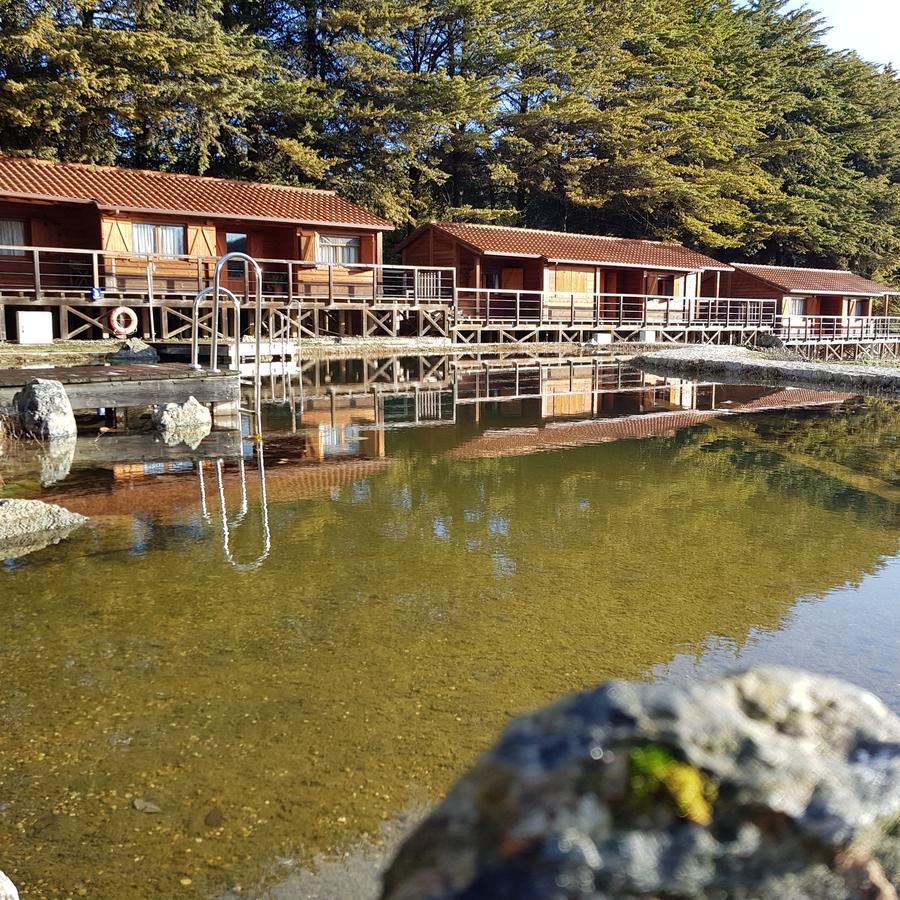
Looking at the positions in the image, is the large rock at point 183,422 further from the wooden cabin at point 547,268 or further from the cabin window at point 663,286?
the cabin window at point 663,286

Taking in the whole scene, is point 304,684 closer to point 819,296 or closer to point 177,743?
point 177,743

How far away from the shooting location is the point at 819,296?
4262cm

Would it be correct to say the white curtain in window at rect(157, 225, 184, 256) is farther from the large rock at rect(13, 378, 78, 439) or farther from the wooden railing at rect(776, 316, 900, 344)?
the wooden railing at rect(776, 316, 900, 344)

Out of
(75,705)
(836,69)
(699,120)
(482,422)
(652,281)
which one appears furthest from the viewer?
(836,69)

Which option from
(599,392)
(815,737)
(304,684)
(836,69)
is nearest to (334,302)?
(599,392)

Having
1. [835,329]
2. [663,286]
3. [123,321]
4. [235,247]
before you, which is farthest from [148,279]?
[835,329]

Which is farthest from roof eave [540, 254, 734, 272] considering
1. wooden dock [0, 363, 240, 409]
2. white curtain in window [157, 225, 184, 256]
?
wooden dock [0, 363, 240, 409]

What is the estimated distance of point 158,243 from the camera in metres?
23.1

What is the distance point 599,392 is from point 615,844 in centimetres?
1527

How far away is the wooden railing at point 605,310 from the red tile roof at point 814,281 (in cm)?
120

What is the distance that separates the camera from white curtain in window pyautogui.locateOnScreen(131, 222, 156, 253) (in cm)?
2272

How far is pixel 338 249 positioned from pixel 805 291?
79.9 ft

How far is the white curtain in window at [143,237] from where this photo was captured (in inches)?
894

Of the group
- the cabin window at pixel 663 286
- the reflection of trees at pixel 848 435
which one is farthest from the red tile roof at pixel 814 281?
the reflection of trees at pixel 848 435
